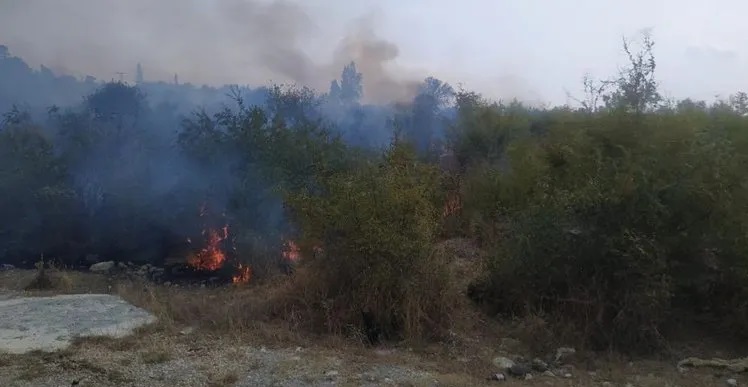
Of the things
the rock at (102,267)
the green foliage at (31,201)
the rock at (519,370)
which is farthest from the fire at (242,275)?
the rock at (519,370)

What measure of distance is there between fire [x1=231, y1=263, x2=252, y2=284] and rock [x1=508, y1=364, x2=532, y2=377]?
6.01 meters

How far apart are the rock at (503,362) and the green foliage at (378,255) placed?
748mm

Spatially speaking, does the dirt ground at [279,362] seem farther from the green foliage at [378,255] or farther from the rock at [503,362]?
the green foliage at [378,255]

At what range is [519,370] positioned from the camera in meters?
5.94

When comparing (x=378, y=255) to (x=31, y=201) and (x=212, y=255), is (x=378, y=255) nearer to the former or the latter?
(x=212, y=255)

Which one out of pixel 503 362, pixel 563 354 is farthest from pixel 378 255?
pixel 563 354

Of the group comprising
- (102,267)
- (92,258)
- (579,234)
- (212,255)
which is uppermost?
(579,234)

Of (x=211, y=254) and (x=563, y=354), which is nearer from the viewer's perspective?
(x=563, y=354)

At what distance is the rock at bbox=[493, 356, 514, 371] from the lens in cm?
607

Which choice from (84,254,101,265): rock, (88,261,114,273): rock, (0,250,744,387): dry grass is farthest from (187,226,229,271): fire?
(0,250,744,387): dry grass

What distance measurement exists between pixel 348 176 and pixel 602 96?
3871mm

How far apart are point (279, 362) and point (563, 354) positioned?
2.82m

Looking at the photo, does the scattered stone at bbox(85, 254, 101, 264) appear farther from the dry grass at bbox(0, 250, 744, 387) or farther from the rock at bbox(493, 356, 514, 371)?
the rock at bbox(493, 356, 514, 371)

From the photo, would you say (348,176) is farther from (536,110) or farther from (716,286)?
(536,110)
